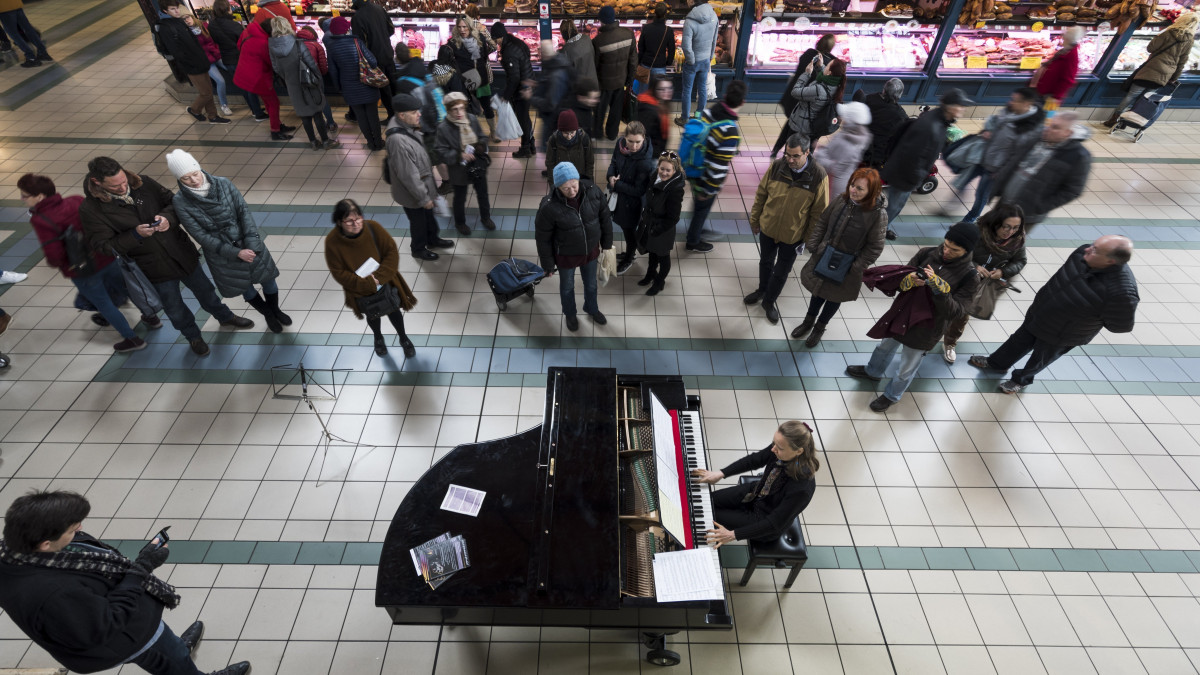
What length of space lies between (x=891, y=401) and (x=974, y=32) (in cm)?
793

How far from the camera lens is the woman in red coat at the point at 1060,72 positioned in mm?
6754

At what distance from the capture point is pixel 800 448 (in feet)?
9.92

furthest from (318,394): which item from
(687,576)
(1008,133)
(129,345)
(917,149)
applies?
(1008,133)

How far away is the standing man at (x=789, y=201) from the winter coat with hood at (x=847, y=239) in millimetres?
167

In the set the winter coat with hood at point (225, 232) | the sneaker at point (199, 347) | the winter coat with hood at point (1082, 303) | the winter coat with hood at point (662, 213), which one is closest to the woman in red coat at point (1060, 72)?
the winter coat with hood at point (1082, 303)

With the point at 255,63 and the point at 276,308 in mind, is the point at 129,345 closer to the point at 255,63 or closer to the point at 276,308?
the point at 276,308

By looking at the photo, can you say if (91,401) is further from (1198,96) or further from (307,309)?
(1198,96)

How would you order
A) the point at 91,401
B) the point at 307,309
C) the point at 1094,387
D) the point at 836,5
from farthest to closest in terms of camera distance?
the point at 836,5
the point at 307,309
the point at 1094,387
the point at 91,401

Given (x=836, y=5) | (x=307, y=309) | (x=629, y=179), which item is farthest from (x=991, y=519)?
(x=836, y=5)

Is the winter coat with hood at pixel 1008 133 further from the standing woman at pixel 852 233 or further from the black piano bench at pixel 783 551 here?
the black piano bench at pixel 783 551

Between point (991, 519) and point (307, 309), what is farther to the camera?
point (307, 309)

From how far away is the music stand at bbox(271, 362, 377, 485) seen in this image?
462 centimetres

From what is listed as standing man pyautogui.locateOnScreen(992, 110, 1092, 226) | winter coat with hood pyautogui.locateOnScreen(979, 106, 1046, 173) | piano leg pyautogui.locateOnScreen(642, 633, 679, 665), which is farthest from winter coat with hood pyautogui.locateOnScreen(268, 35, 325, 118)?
standing man pyautogui.locateOnScreen(992, 110, 1092, 226)

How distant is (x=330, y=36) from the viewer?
777 centimetres
